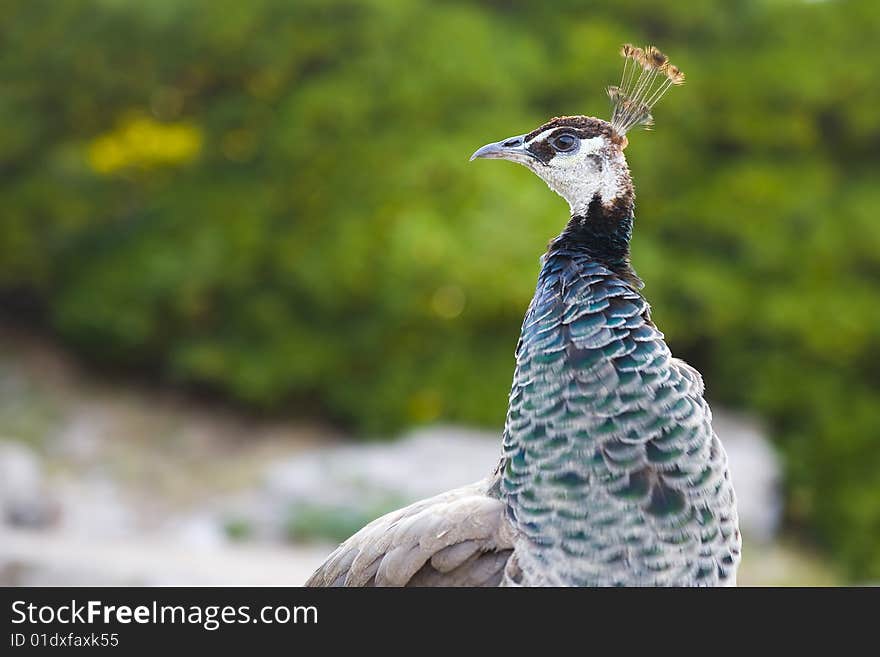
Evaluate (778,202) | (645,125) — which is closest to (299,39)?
(778,202)

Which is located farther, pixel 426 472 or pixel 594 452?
pixel 426 472

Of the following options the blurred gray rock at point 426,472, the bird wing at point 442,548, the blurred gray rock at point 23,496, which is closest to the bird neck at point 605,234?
the bird wing at point 442,548

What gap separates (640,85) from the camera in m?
2.05

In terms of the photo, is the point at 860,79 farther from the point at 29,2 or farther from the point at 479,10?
the point at 29,2

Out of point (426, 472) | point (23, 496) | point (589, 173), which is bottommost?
point (589, 173)

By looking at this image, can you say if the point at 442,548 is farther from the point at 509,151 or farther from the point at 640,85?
the point at 640,85

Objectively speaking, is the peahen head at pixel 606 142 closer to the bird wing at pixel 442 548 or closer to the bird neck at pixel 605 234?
the bird neck at pixel 605 234

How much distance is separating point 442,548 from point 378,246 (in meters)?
5.04

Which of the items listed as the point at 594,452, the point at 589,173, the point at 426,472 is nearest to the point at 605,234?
the point at 589,173

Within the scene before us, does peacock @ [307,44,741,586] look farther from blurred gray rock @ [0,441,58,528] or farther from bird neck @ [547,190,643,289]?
blurred gray rock @ [0,441,58,528]

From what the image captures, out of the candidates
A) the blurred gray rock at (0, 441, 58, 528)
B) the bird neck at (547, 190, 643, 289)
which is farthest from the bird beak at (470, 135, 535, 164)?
the blurred gray rock at (0, 441, 58, 528)

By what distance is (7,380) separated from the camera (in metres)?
8.12

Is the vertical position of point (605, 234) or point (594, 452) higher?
point (605, 234)

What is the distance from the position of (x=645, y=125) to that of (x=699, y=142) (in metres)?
5.35
